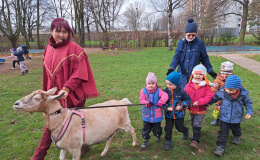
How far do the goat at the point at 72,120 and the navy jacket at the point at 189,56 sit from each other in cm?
194

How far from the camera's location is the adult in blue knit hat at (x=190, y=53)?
3.73 meters

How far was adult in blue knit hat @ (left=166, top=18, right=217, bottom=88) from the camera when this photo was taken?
12.2 feet

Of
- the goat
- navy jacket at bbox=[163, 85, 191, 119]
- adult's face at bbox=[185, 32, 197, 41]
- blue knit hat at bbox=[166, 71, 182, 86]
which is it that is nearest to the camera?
the goat

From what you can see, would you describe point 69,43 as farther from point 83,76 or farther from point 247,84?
point 247,84

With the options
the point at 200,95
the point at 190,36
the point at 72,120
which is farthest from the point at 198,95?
the point at 72,120

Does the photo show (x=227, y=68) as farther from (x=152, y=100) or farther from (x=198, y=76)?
(x=152, y=100)

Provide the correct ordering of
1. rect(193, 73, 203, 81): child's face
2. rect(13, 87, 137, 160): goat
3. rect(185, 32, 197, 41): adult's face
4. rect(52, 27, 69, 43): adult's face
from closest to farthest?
rect(13, 87, 137, 160): goat → rect(52, 27, 69, 43): adult's face → rect(193, 73, 203, 81): child's face → rect(185, 32, 197, 41): adult's face

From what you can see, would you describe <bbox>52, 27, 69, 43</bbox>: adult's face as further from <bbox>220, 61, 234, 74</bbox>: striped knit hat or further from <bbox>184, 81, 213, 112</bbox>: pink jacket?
<bbox>220, 61, 234, 74</bbox>: striped knit hat

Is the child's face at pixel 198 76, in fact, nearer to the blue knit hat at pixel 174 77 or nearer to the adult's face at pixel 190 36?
the blue knit hat at pixel 174 77

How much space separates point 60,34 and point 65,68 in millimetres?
534

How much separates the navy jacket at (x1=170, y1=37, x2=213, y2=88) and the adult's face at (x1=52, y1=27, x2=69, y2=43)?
2.41 metres

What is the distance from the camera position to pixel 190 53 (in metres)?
3.79

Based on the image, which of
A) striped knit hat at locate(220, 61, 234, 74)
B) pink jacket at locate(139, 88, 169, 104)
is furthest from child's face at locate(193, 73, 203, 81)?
striped knit hat at locate(220, 61, 234, 74)

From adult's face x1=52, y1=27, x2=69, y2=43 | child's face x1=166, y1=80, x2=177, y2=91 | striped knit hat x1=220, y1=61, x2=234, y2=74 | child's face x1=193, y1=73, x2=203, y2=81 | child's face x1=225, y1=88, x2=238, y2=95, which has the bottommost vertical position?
child's face x1=225, y1=88, x2=238, y2=95
